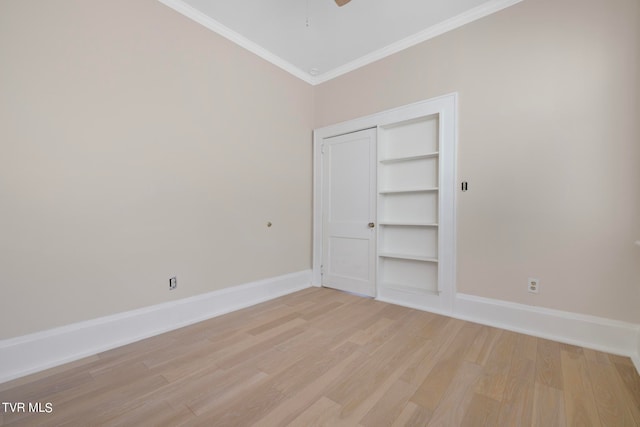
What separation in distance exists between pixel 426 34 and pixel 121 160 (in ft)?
10.5

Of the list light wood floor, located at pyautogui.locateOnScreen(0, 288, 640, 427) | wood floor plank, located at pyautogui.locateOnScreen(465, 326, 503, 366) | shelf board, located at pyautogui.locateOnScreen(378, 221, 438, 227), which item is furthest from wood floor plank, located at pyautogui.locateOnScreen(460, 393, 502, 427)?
shelf board, located at pyautogui.locateOnScreen(378, 221, 438, 227)

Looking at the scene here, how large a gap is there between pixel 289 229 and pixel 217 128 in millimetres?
1509

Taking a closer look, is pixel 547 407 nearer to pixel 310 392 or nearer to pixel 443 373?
pixel 443 373

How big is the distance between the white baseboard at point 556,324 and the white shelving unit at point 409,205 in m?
0.38

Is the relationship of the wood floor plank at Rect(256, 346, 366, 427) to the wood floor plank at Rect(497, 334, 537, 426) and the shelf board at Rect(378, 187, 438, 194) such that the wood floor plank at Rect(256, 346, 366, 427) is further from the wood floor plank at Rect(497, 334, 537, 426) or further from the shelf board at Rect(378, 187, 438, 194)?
the shelf board at Rect(378, 187, 438, 194)

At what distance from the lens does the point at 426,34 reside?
278cm

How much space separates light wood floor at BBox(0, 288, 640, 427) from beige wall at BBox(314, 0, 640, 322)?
1.81 ft

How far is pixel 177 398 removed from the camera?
1.45 m

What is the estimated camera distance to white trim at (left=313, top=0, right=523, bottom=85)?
7.91 ft

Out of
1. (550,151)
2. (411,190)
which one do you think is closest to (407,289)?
(411,190)

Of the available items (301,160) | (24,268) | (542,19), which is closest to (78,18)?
(24,268)

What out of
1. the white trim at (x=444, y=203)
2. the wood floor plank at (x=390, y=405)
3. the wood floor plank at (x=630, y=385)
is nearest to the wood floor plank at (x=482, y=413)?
the wood floor plank at (x=390, y=405)

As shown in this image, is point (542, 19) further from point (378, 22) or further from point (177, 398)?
point (177, 398)

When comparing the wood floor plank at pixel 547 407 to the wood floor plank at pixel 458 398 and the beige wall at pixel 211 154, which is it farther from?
the beige wall at pixel 211 154
